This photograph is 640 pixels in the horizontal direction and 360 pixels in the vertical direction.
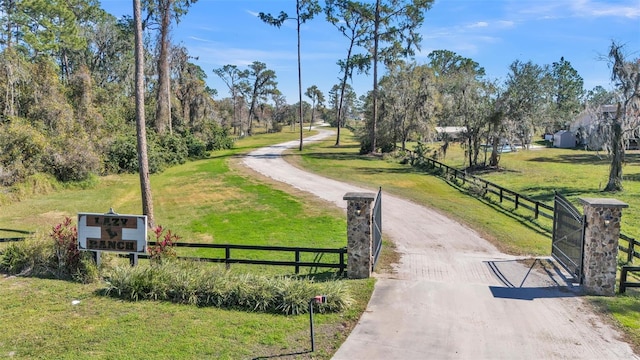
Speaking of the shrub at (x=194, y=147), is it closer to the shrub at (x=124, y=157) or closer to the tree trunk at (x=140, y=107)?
the shrub at (x=124, y=157)

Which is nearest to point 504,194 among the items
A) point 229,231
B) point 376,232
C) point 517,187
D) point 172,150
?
point 517,187

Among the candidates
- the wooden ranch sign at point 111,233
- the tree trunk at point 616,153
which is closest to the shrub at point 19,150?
the wooden ranch sign at point 111,233

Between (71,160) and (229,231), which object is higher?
(71,160)

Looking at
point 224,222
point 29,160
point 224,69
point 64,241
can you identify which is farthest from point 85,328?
point 224,69

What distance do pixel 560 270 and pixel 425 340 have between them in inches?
227

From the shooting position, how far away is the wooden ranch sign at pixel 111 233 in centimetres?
972

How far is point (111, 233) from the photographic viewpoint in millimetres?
9758

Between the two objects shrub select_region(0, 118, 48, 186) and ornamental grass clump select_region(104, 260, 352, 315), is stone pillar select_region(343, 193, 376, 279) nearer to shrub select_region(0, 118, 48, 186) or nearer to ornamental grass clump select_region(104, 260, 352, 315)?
ornamental grass clump select_region(104, 260, 352, 315)

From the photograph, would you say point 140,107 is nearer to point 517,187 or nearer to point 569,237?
point 569,237

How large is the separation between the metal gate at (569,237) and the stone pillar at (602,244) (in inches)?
13.1

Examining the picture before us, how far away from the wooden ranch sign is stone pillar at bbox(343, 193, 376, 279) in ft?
15.3

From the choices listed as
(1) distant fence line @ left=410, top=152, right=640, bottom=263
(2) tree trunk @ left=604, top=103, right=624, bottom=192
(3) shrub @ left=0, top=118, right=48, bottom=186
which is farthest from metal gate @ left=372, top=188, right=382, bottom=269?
(2) tree trunk @ left=604, top=103, right=624, bottom=192

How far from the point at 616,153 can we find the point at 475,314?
23.1m

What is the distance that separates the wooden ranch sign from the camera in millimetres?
9719
